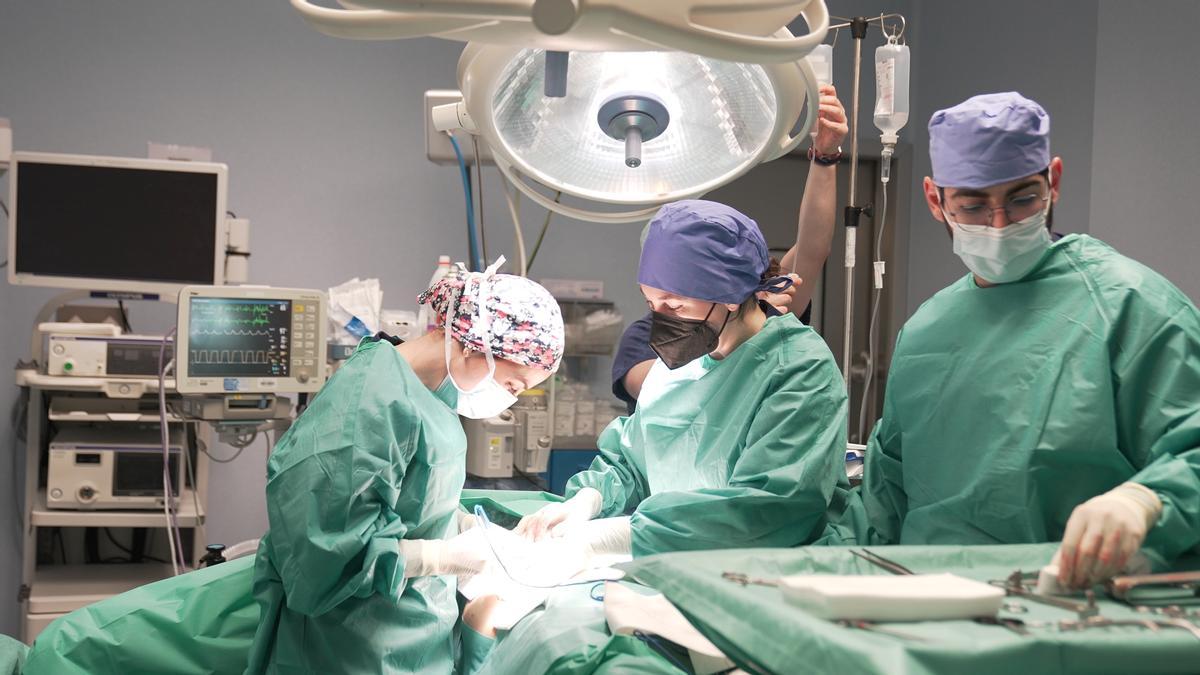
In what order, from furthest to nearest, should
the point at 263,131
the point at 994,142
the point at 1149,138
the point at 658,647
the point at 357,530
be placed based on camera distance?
1. the point at 263,131
2. the point at 1149,138
3. the point at 357,530
4. the point at 994,142
5. the point at 658,647

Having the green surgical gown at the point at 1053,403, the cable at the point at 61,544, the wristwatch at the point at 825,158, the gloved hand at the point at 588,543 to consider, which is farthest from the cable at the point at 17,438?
the green surgical gown at the point at 1053,403

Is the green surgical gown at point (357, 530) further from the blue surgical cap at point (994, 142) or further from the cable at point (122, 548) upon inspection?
the cable at point (122, 548)

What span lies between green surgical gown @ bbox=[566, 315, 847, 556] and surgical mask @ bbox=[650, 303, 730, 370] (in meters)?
0.06

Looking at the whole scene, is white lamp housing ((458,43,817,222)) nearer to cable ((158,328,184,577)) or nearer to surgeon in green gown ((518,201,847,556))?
surgeon in green gown ((518,201,847,556))

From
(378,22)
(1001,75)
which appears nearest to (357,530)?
(378,22)

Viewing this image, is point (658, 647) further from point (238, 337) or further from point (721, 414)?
point (238, 337)

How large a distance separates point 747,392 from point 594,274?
8.51 feet

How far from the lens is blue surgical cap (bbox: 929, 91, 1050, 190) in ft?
4.60

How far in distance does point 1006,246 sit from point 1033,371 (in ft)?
0.60

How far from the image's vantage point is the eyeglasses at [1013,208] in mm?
1442

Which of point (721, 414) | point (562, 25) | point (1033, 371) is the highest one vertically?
point (562, 25)

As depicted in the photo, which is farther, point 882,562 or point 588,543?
point 588,543

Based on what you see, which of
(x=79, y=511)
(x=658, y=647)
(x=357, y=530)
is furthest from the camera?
(x=79, y=511)

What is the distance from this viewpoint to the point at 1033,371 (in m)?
1.45
